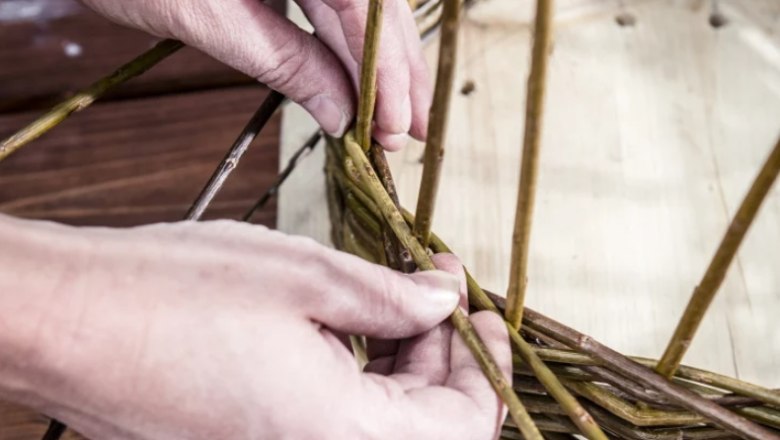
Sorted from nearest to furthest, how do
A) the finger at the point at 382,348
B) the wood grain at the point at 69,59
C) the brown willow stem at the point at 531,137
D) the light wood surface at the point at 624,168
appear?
1. the brown willow stem at the point at 531,137
2. the finger at the point at 382,348
3. the light wood surface at the point at 624,168
4. the wood grain at the point at 69,59

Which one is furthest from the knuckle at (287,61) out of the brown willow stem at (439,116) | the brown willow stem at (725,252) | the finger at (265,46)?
the brown willow stem at (725,252)

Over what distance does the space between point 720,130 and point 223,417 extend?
0.41 metres

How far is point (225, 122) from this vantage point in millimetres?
604

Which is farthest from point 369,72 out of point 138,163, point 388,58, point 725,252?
point 138,163

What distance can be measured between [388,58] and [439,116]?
0.13m

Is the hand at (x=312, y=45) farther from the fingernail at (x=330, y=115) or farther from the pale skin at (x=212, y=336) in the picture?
the pale skin at (x=212, y=336)

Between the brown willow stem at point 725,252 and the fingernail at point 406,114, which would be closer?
the brown willow stem at point 725,252

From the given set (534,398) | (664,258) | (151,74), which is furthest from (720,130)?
(151,74)

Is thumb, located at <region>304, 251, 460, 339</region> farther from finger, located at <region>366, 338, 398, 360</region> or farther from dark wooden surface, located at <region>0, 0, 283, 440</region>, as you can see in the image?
dark wooden surface, located at <region>0, 0, 283, 440</region>

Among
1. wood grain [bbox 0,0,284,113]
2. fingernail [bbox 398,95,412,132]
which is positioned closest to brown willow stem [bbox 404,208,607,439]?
fingernail [bbox 398,95,412,132]

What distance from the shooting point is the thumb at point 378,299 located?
0.29 metres

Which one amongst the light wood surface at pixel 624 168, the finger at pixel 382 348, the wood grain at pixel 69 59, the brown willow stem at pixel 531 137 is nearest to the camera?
the brown willow stem at pixel 531 137

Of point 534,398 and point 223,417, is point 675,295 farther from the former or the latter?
point 223,417

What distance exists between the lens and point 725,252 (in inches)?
10.3
